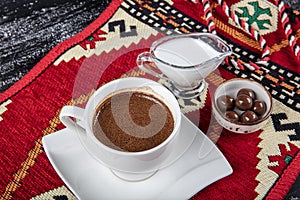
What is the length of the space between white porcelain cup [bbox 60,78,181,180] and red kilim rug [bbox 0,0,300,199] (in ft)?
0.31

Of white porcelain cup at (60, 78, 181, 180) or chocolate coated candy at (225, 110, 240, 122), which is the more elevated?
white porcelain cup at (60, 78, 181, 180)

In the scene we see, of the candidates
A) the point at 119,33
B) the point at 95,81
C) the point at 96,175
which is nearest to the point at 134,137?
the point at 96,175

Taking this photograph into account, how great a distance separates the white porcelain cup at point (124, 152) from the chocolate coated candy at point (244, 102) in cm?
15

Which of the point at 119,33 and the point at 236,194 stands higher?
the point at 119,33

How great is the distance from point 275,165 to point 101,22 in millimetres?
461

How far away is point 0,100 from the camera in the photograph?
927mm

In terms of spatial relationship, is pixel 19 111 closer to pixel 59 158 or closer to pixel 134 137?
pixel 59 158

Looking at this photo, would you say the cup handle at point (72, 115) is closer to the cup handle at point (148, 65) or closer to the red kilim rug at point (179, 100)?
the red kilim rug at point (179, 100)

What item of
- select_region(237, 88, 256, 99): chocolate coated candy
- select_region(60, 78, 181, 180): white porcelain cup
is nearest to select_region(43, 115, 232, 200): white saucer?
select_region(60, 78, 181, 180): white porcelain cup

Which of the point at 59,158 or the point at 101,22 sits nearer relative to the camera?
the point at 59,158

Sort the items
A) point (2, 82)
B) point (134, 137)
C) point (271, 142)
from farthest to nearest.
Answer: point (2, 82), point (271, 142), point (134, 137)

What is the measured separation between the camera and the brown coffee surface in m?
0.76

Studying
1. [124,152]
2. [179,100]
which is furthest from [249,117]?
[124,152]

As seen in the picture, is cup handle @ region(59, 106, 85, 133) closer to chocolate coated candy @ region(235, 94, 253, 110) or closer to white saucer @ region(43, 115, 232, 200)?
white saucer @ region(43, 115, 232, 200)
